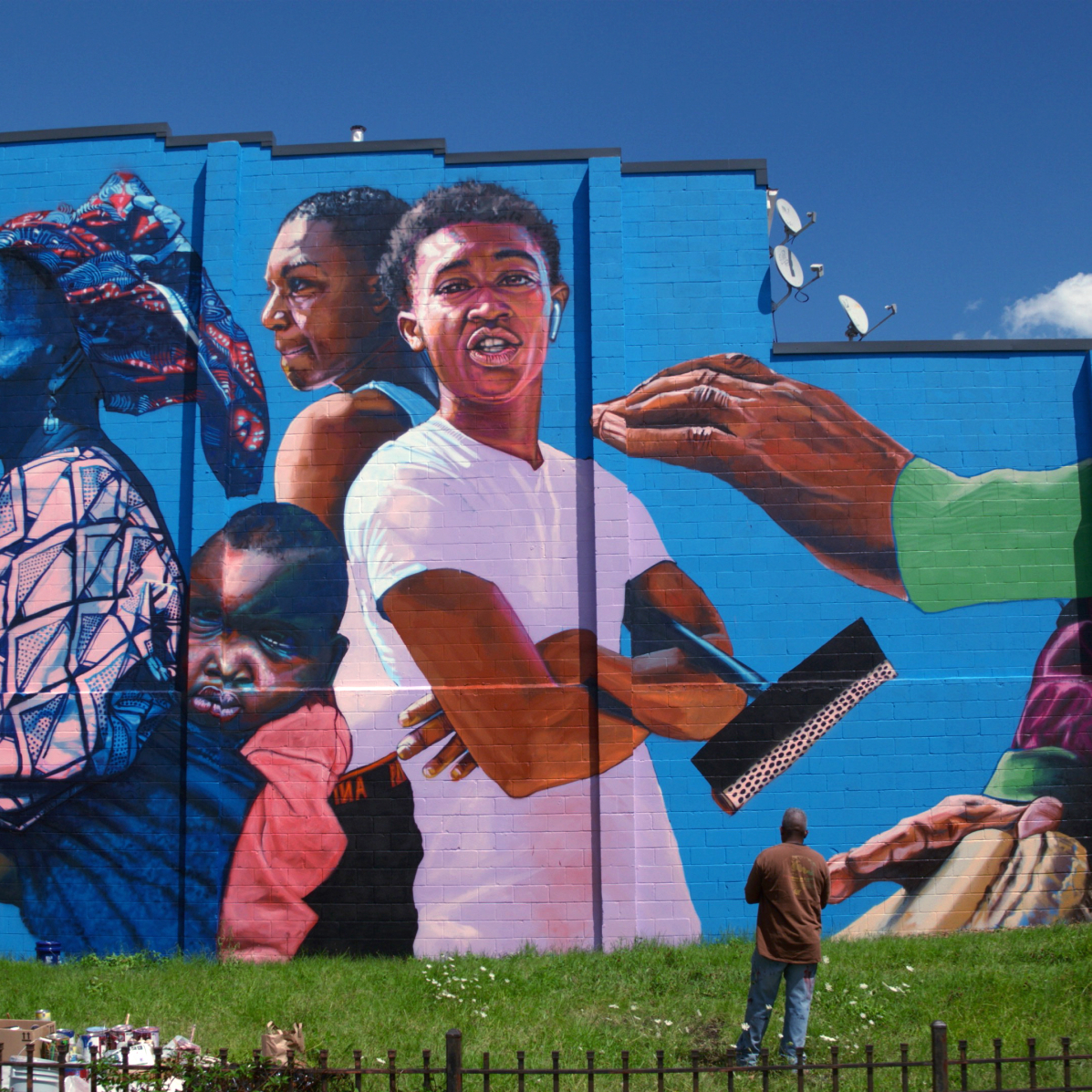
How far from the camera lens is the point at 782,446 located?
9172 mm

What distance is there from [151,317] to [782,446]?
6.26 metres

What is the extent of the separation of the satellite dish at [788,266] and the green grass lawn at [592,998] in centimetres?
618

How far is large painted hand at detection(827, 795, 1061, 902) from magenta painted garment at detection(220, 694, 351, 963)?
15.0ft

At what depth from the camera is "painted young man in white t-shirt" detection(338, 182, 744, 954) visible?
864 centimetres

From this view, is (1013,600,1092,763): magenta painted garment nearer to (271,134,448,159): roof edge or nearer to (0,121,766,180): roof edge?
(0,121,766,180): roof edge

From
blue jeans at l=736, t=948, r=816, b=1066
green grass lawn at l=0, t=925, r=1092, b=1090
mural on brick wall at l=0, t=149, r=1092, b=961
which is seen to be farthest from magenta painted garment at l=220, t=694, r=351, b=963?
blue jeans at l=736, t=948, r=816, b=1066

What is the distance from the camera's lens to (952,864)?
8.70 meters

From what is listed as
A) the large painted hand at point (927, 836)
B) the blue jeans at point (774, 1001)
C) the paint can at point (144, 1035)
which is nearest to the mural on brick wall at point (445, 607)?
the large painted hand at point (927, 836)

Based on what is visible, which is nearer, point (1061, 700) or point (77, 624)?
point (1061, 700)

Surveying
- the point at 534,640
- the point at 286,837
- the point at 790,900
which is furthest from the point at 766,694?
the point at 286,837

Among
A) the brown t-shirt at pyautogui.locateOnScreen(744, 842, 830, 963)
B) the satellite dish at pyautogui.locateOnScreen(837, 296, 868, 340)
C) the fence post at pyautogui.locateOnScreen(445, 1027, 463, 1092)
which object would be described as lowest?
the fence post at pyautogui.locateOnScreen(445, 1027, 463, 1092)

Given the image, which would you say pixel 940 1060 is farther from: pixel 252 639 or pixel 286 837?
pixel 252 639

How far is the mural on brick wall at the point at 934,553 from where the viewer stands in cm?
870

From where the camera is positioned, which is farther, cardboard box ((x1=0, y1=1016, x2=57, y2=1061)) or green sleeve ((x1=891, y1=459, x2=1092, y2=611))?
green sleeve ((x1=891, y1=459, x2=1092, y2=611))
